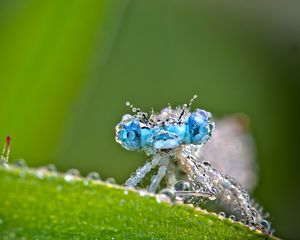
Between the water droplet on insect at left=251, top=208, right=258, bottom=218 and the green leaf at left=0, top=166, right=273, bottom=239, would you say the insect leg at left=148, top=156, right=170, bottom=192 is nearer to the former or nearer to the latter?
the water droplet on insect at left=251, top=208, right=258, bottom=218

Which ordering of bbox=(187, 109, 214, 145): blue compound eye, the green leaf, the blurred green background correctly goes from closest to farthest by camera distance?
1. the green leaf
2. bbox=(187, 109, 214, 145): blue compound eye
3. the blurred green background

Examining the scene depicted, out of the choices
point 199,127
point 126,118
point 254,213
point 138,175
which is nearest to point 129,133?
point 126,118

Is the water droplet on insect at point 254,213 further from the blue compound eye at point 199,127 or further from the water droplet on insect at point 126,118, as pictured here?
the water droplet on insect at point 126,118

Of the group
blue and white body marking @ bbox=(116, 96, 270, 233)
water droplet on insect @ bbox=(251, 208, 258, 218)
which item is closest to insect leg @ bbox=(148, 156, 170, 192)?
blue and white body marking @ bbox=(116, 96, 270, 233)

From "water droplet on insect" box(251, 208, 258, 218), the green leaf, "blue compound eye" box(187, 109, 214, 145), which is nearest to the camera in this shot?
the green leaf

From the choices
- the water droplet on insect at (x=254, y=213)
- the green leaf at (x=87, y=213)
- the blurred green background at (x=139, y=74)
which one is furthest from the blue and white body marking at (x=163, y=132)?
the green leaf at (x=87, y=213)

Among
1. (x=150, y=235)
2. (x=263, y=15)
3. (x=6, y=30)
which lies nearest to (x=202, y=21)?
(x=263, y=15)
